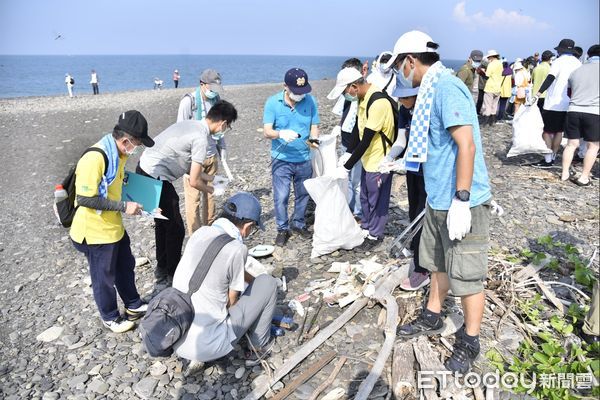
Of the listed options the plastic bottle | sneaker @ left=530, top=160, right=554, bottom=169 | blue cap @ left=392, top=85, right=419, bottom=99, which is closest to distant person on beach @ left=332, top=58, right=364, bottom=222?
blue cap @ left=392, top=85, right=419, bottom=99

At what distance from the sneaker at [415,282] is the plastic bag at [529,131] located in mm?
5394

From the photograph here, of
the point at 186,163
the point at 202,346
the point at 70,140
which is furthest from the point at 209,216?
the point at 70,140

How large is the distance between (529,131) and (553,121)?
481 millimetres

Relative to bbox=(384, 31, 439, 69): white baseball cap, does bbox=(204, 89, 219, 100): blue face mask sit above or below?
below

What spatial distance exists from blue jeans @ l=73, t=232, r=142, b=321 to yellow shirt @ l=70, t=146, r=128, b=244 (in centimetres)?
8

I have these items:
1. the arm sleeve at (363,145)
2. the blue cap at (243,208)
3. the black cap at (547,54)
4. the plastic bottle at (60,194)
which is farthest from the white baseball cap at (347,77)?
the black cap at (547,54)

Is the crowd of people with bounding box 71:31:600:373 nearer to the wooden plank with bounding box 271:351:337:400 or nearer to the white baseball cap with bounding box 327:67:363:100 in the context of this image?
the white baseball cap with bounding box 327:67:363:100

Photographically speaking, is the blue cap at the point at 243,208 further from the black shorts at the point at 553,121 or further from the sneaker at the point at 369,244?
the black shorts at the point at 553,121

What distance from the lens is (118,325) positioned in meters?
3.71

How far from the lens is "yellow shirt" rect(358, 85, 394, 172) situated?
13.8 ft

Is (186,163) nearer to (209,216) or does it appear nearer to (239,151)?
(209,216)

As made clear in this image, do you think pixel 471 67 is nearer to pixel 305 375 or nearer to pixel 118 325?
pixel 305 375

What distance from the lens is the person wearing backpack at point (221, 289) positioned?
2885mm

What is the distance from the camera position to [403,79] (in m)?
2.89
